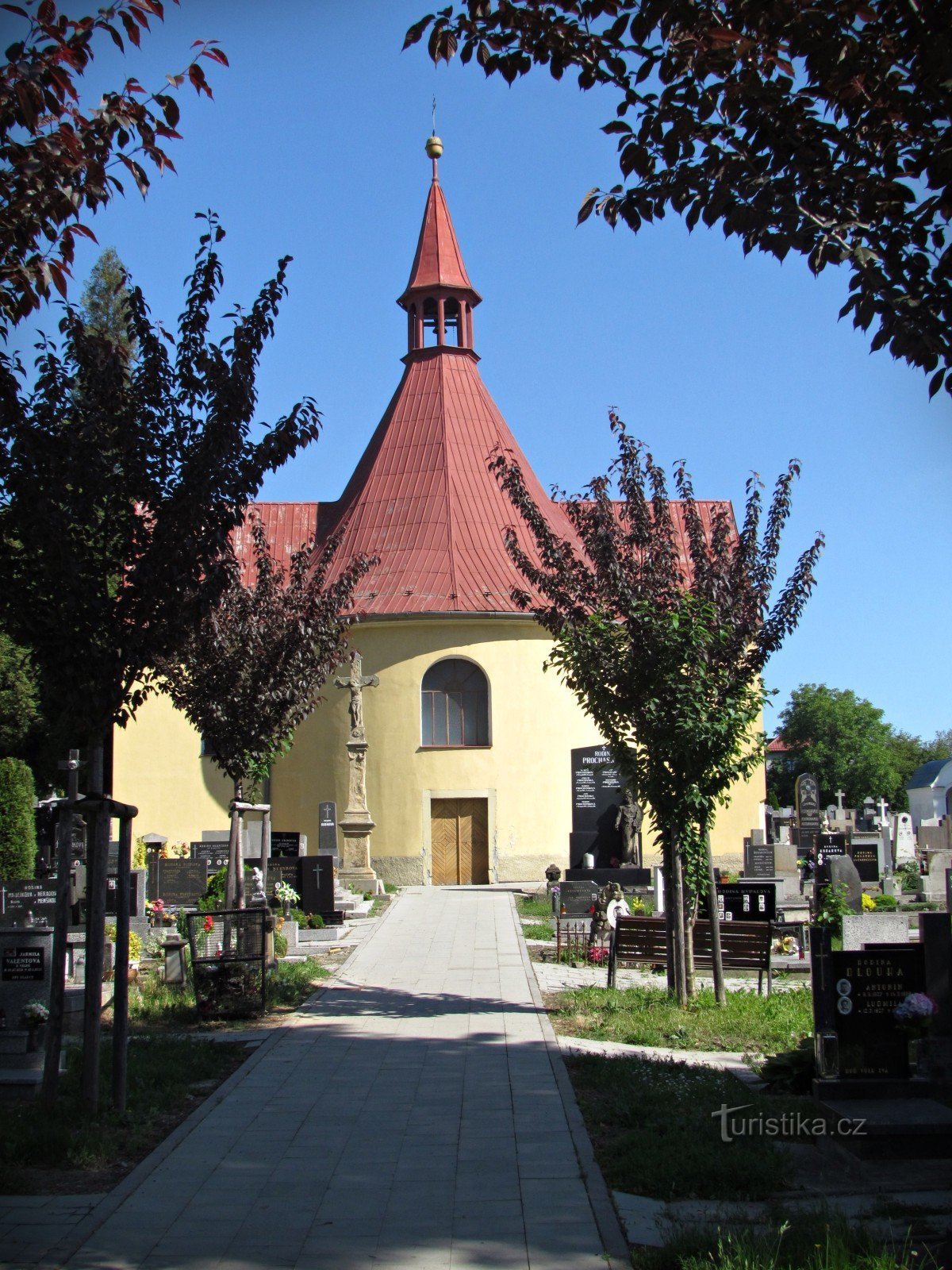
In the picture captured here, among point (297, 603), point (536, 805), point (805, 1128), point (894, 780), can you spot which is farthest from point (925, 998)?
point (894, 780)

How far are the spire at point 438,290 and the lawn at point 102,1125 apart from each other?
109ft

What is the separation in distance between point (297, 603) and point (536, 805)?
19582 mm

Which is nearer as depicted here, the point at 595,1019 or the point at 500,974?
the point at 595,1019

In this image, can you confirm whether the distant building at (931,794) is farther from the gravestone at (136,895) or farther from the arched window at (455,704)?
the gravestone at (136,895)

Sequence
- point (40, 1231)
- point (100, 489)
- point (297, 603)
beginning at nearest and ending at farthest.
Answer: point (40, 1231) < point (100, 489) < point (297, 603)

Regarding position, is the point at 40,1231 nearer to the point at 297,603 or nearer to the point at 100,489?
the point at 100,489

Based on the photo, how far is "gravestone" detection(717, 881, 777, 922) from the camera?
13773 mm

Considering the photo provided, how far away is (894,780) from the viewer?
79500mm

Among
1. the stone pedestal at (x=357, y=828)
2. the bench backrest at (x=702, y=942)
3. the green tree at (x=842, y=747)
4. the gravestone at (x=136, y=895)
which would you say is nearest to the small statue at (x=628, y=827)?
the stone pedestal at (x=357, y=828)

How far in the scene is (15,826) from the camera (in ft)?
83.4

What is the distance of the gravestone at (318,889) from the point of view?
19625 mm

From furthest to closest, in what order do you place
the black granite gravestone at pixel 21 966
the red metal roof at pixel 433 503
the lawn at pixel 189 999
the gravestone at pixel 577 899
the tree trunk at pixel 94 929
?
the red metal roof at pixel 433 503 → the gravestone at pixel 577 899 → the lawn at pixel 189 999 → the black granite gravestone at pixel 21 966 → the tree trunk at pixel 94 929

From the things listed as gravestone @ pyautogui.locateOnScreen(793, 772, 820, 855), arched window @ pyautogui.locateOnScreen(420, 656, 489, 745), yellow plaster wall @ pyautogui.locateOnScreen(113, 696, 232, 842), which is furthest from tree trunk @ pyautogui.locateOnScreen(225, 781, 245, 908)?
yellow plaster wall @ pyautogui.locateOnScreen(113, 696, 232, 842)

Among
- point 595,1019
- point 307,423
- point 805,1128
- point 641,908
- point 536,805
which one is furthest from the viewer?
point 536,805
